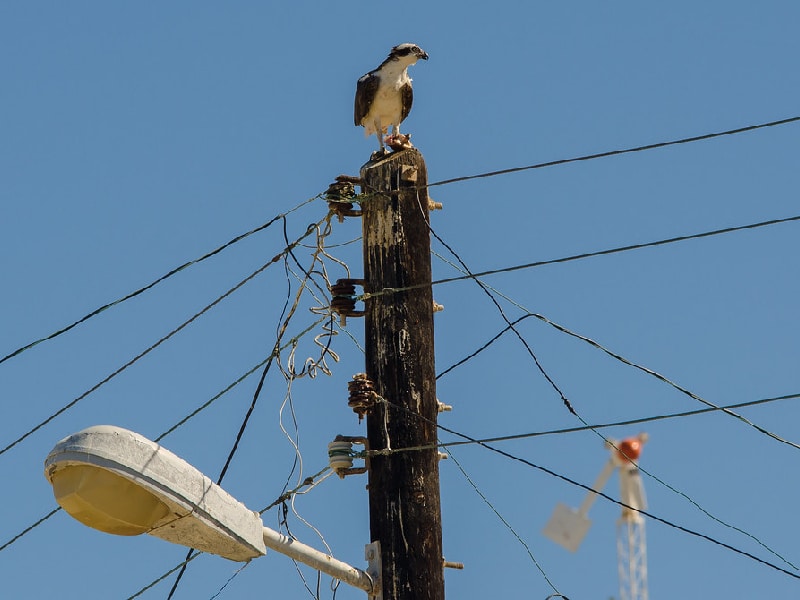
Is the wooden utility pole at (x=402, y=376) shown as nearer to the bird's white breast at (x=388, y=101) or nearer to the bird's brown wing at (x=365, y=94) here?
the bird's white breast at (x=388, y=101)

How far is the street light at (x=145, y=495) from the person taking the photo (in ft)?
24.9

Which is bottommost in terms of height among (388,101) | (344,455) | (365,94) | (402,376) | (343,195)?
(344,455)

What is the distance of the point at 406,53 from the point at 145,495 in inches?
222

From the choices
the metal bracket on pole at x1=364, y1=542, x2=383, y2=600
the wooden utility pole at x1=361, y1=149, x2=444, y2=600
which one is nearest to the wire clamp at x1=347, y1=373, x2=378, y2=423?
the wooden utility pole at x1=361, y1=149, x2=444, y2=600

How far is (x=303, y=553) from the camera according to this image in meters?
8.57

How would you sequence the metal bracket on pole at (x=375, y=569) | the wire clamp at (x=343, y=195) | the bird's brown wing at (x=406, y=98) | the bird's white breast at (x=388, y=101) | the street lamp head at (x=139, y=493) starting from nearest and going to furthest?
the street lamp head at (x=139, y=493)
the metal bracket on pole at (x=375, y=569)
the wire clamp at (x=343, y=195)
the bird's white breast at (x=388, y=101)
the bird's brown wing at (x=406, y=98)

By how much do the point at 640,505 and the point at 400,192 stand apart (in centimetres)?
402

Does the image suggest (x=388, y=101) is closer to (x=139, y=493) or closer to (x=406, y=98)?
(x=406, y=98)

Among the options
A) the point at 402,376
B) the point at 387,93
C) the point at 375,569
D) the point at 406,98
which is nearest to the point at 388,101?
the point at 387,93

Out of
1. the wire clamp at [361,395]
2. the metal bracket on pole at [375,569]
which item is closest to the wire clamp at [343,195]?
the wire clamp at [361,395]

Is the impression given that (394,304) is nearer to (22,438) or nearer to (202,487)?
(202,487)

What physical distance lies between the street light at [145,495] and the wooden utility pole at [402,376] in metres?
0.79

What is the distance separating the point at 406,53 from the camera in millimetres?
12445

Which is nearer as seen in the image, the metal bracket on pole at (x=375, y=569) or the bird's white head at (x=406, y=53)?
the metal bracket on pole at (x=375, y=569)
